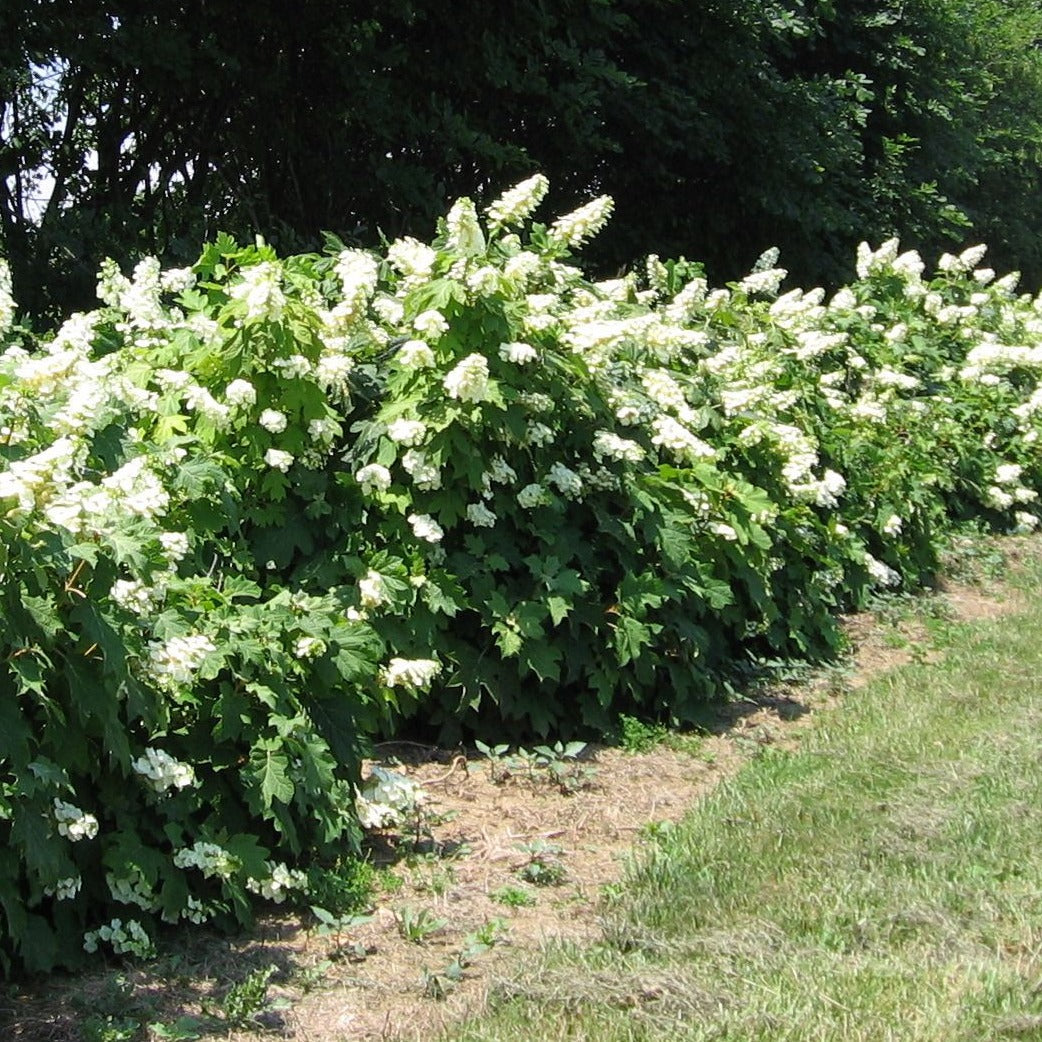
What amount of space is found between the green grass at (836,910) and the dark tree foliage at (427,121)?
228 inches

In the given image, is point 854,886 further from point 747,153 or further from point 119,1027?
point 747,153

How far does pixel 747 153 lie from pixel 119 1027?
38.8ft

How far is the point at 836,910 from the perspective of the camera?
4207 millimetres

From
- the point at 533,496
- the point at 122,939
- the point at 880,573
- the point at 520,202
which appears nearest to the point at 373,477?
the point at 533,496

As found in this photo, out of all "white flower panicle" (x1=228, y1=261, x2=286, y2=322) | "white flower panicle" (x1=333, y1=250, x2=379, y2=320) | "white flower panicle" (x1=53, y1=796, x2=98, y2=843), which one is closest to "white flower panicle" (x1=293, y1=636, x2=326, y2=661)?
"white flower panicle" (x1=53, y1=796, x2=98, y2=843)

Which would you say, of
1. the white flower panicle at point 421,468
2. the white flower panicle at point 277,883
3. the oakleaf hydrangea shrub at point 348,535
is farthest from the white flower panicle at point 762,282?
the white flower panicle at point 277,883

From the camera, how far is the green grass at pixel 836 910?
A: 353 cm

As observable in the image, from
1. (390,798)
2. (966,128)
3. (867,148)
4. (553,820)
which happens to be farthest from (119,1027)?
(966,128)

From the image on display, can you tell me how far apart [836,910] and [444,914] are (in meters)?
1.15

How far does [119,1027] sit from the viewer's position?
11.4ft

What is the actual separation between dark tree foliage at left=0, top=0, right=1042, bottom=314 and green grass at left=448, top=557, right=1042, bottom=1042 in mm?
5786

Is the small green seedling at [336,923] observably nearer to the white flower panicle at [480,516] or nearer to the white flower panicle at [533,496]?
the white flower panicle at [480,516]

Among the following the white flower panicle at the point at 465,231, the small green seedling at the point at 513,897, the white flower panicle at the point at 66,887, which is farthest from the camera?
the white flower panicle at the point at 465,231

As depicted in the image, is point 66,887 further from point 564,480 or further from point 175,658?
point 564,480
